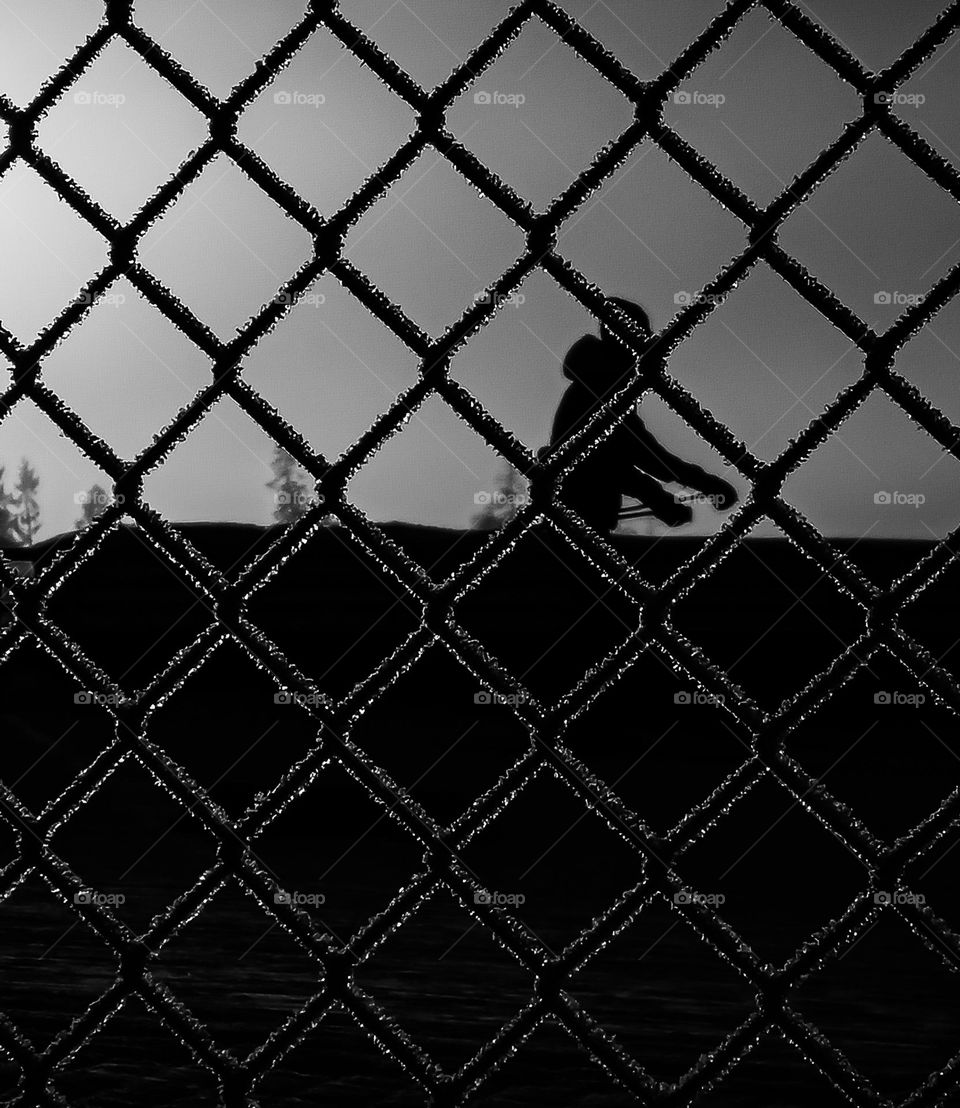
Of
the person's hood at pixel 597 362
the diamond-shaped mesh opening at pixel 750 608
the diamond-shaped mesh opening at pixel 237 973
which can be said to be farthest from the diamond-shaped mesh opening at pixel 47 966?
the diamond-shaped mesh opening at pixel 750 608

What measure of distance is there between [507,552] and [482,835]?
5228 millimetres

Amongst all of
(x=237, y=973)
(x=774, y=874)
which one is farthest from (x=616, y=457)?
(x=774, y=874)

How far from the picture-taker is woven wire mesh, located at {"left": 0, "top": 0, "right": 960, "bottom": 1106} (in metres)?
1.54

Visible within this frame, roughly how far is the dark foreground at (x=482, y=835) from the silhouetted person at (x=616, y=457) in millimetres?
314

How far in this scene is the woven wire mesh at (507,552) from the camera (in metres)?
1.54

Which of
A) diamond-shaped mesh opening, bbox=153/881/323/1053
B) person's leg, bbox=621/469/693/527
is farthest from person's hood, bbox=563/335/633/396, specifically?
diamond-shaped mesh opening, bbox=153/881/323/1053

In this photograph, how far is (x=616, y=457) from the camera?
348 centimetres

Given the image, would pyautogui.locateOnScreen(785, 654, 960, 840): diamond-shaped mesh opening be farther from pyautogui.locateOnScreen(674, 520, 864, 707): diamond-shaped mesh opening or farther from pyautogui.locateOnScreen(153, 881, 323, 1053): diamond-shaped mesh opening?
pyautogui.locateOnScreen(153, 881, 323, 1053): diamond-shaped mesh opening

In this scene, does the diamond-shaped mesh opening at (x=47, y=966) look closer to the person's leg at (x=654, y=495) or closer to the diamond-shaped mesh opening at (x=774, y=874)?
the diamond-shaped mesh opening at (x=774, y=874)

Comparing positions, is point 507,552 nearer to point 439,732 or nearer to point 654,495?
point 654,495

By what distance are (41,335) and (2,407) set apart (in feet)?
0.40

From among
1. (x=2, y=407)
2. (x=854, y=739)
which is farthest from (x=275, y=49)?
(x=854, y=739)

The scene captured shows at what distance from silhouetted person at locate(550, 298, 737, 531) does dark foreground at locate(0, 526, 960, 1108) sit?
0.31 meters

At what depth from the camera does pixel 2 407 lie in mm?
1802
